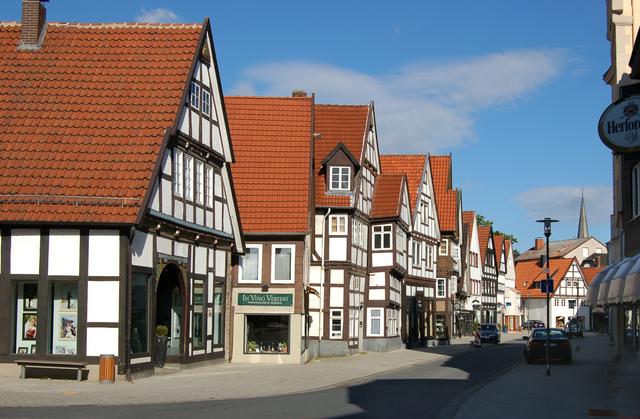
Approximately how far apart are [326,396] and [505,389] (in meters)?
5.21

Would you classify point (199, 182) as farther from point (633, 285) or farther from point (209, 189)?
point (633, 285)

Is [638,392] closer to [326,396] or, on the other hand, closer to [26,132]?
[326,396]

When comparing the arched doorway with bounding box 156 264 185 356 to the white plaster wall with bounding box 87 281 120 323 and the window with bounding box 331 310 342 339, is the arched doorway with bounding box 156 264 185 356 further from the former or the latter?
the window with bounding box 331 310 342 339

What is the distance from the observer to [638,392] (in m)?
22.5

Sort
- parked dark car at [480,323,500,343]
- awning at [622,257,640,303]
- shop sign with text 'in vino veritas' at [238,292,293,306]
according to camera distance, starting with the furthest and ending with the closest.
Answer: parked dark car at [480,323,500,343] < shop sign with text 'in vino veritas' at [238,292,293,306] < awning at [622,257,640,303]

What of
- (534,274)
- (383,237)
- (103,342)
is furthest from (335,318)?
(534,274)

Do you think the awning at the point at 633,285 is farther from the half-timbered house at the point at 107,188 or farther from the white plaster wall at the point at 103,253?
the white plaster wall at the point at 103,253

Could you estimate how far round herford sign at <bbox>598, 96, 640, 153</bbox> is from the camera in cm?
1653

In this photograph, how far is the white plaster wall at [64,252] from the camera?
23938 millimetres

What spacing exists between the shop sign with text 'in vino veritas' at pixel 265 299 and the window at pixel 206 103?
8378 mm

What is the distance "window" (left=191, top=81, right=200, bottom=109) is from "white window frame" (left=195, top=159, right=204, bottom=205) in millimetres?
1844

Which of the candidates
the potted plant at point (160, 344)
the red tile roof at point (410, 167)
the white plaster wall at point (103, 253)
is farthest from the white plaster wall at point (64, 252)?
the red tile roof at point (410, 167)

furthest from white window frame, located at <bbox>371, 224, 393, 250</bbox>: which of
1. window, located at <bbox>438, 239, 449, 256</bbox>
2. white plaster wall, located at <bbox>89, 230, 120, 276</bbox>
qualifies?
white plaster wall, located at <bbox>89, 230, 120, 276</bbox>

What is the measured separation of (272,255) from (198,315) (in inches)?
255
